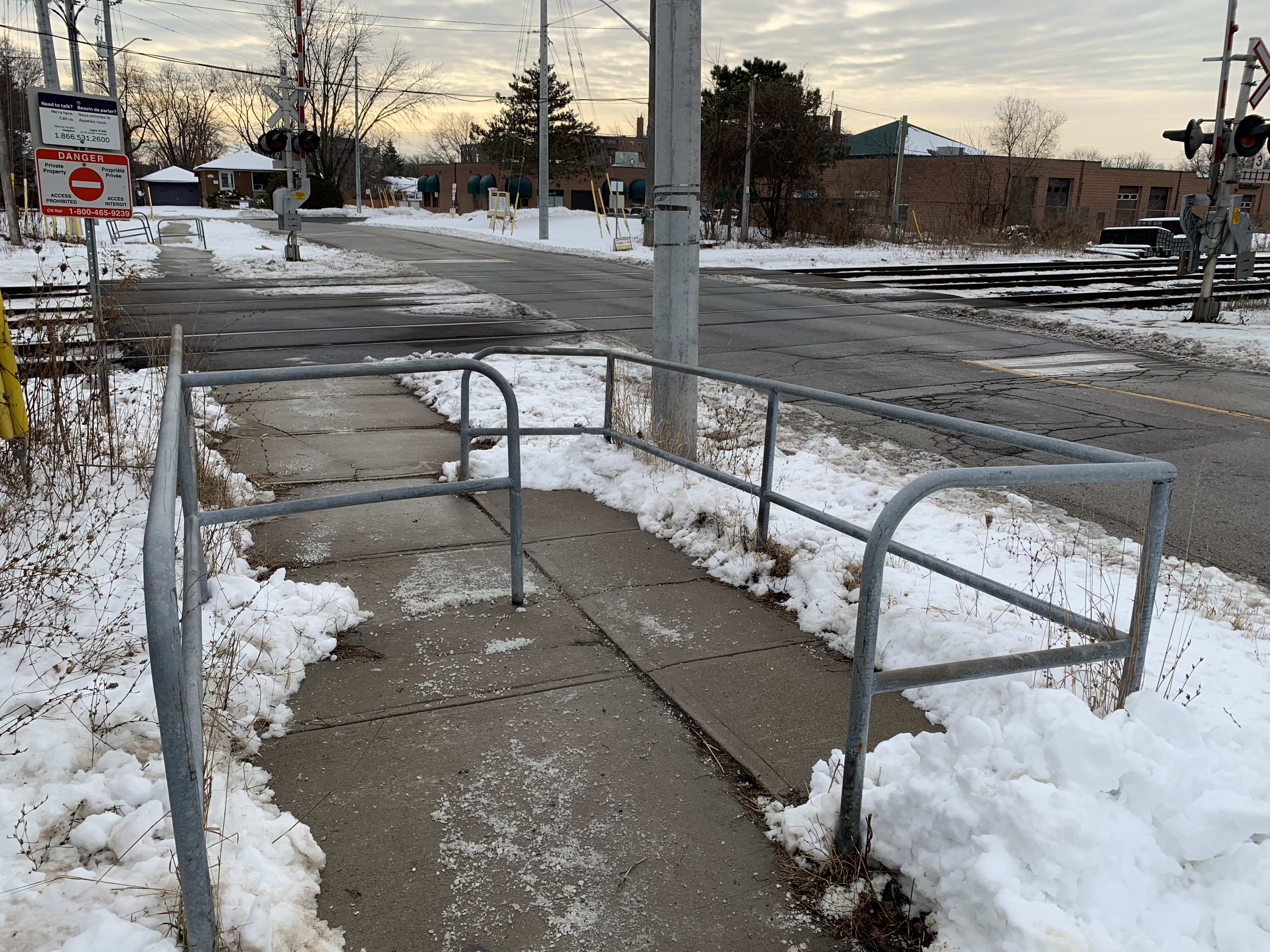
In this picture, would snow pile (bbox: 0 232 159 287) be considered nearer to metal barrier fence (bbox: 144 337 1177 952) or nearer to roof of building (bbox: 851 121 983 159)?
metal barrier fence (bbox: 144 337 1177 952)

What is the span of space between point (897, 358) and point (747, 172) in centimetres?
2547

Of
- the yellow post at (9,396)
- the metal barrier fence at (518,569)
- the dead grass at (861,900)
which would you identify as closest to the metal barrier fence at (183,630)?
the metal barrier fence at (518,569)

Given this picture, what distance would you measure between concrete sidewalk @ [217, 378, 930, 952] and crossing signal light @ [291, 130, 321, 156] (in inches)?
801

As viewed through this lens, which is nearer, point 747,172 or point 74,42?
point 74,42

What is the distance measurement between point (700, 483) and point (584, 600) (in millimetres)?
1839

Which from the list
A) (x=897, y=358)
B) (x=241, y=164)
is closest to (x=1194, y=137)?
(x=897, y=358)

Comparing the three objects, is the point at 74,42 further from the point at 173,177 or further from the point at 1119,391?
the point at 173,177

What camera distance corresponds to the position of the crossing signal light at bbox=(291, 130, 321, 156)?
23.7 meters

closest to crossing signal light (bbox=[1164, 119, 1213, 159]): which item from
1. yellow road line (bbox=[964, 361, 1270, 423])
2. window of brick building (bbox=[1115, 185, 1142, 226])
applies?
yellow road line (bbox=[964, 361, 1270, 423])

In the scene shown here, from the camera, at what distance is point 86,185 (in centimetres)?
846

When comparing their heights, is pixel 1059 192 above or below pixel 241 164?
below

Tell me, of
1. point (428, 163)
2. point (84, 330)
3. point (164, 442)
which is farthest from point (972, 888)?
point (428, 163)

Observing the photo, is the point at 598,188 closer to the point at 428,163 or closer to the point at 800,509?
the point at 428,163

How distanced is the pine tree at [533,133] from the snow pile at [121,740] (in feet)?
218
